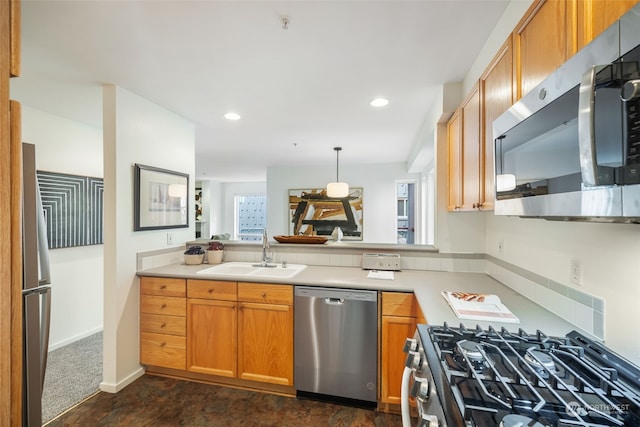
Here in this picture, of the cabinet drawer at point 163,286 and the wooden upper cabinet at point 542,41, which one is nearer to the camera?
the wooden upper cabinet at point 542,41

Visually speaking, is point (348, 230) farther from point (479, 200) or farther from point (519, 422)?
point (519, 422)

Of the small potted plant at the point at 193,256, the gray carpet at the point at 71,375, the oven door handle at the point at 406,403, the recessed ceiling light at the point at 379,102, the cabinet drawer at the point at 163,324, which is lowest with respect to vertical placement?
the gray carpet at the point at 71,375

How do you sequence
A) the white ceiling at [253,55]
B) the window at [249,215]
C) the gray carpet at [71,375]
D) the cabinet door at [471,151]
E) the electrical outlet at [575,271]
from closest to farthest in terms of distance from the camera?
1. the electrical outlet at [575,271]
2. the white ceiling at [253,55]
3. the cabinet door at [471,151]
4. the gray carpet at [71,375]
5. the window at [249,215]

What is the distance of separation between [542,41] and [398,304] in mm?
1540

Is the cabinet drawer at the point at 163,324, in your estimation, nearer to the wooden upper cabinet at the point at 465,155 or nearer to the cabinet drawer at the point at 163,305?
the cabinet drawer at the point at 163,305

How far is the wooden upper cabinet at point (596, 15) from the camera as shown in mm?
661

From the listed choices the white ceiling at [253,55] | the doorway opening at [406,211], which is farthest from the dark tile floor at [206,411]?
the doorway opening at [406,211]

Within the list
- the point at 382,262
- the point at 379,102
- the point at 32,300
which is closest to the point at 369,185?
the point at 379,102

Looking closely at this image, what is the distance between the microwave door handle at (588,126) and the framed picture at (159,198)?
273 cm

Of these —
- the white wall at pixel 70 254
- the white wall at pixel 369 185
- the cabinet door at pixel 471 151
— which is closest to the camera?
the cabinet door at pixel 471 151

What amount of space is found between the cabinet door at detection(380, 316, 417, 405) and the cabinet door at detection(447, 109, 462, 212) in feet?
2.95

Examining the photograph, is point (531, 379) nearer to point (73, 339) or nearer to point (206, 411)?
point (206, 411)

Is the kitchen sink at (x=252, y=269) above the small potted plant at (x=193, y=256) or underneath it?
underneath

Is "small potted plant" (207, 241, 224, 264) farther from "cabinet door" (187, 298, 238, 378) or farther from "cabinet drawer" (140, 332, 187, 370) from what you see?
"cabinet drawer" (140, 332, 187, 370)
